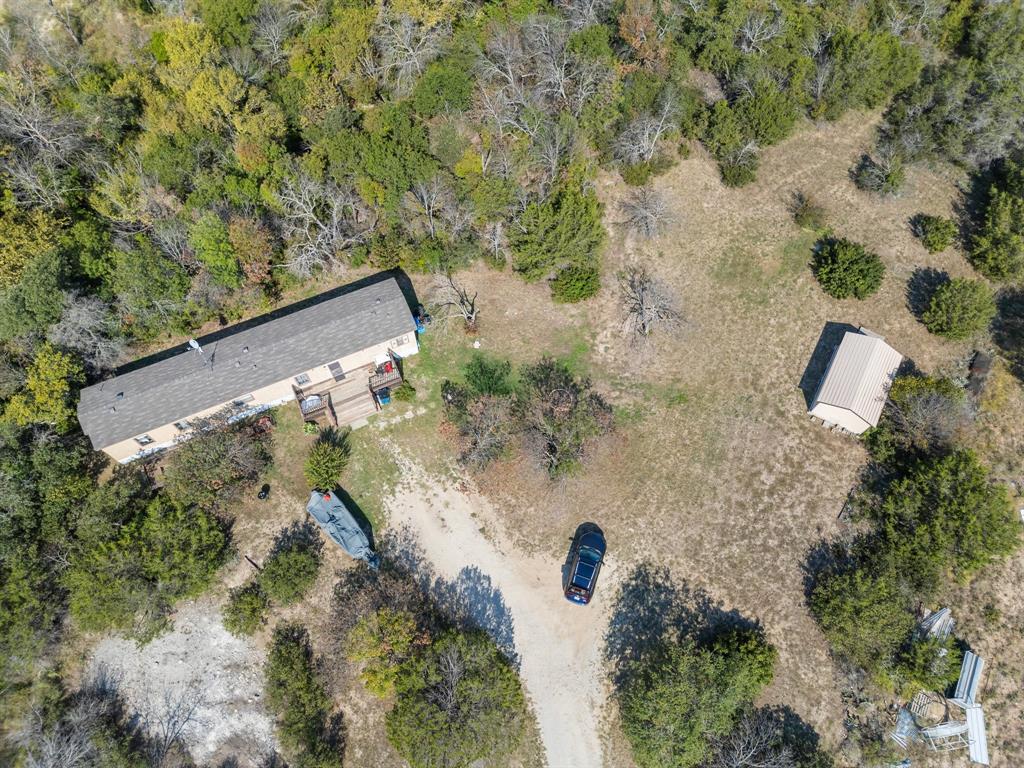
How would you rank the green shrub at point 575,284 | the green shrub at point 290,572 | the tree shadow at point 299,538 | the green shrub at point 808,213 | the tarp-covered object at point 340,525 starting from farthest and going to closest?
the green shrub at point 808,213, the green shrub at point 575,284, the tree shadow at point 299,538, the tarp-covered object at point 340,525, the green shrub at point 290,572

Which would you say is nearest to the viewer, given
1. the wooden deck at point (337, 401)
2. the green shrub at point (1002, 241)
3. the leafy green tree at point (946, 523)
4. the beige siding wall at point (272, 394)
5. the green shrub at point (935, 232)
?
the leafy green tree at point (946, 523)

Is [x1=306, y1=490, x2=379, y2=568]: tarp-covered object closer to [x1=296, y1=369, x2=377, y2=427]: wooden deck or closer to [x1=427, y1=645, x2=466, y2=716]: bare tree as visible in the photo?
[x1=296, y1=369, x2=377, y2=427]: wooden deck

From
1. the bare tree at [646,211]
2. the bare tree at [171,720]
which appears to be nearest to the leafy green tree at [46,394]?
the bare tree at [171,720]

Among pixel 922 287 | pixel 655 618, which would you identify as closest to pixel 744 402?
pixel 655 618

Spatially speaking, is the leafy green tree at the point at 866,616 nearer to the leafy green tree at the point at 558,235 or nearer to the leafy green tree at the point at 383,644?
the leafy green tree at the point at 383,644

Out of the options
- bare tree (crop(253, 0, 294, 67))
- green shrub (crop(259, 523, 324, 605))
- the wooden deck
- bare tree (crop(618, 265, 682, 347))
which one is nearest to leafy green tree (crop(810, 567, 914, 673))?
bare tree (crop(618, 265, 682, 347))

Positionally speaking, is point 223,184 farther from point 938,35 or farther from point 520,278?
point 938,35
